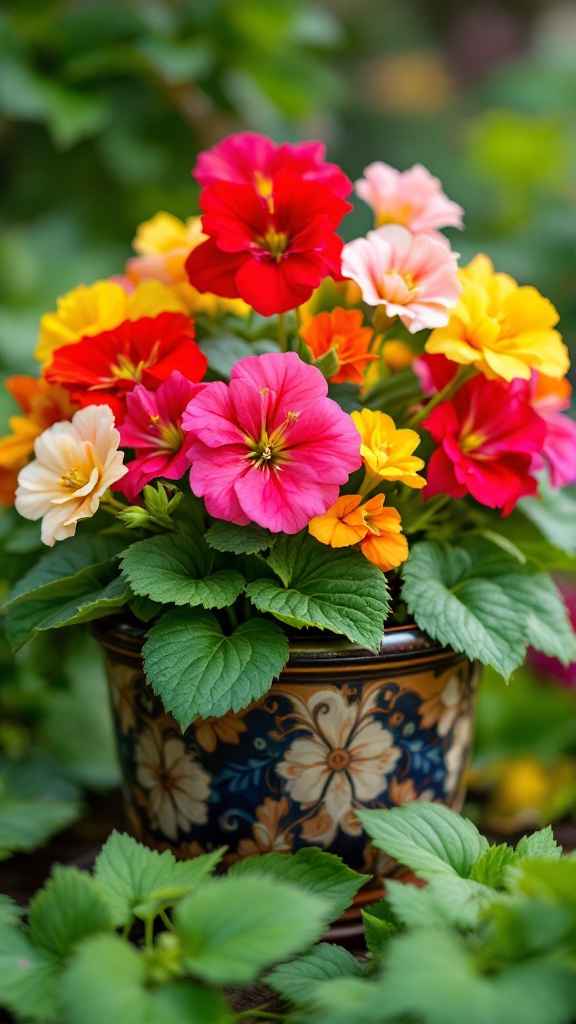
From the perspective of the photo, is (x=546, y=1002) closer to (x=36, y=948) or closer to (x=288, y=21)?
(x=36, y=948)

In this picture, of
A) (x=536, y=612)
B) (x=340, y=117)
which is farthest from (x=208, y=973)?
(x=340, y=117)

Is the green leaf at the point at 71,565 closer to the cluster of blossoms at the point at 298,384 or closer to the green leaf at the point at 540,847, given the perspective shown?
the cluster of blossoms at the point at 298,384

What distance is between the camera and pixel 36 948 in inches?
22.9

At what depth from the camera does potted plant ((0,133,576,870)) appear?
676mm

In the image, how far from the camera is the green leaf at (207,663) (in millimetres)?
644

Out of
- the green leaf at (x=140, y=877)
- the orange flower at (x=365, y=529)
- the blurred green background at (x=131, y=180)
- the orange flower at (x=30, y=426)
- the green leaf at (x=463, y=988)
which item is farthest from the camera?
the blurred green background at (x=131, y=180)

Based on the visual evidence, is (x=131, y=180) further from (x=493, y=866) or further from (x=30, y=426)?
(x=493, y=866)

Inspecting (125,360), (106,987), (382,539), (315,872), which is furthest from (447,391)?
(106,987)

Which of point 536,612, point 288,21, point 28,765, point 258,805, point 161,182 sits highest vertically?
point 288,21

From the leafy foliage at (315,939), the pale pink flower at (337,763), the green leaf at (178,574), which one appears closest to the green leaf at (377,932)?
the leafy foliage at (315,939)

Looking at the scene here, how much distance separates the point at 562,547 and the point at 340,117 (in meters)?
2.95

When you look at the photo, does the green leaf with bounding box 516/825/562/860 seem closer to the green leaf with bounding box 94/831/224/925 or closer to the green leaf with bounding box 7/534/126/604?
the green leaf with bounding box 94/831/224/925

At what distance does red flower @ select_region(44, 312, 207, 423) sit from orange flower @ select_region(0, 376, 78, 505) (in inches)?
1.7

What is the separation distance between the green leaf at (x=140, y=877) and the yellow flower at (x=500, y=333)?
39cm
